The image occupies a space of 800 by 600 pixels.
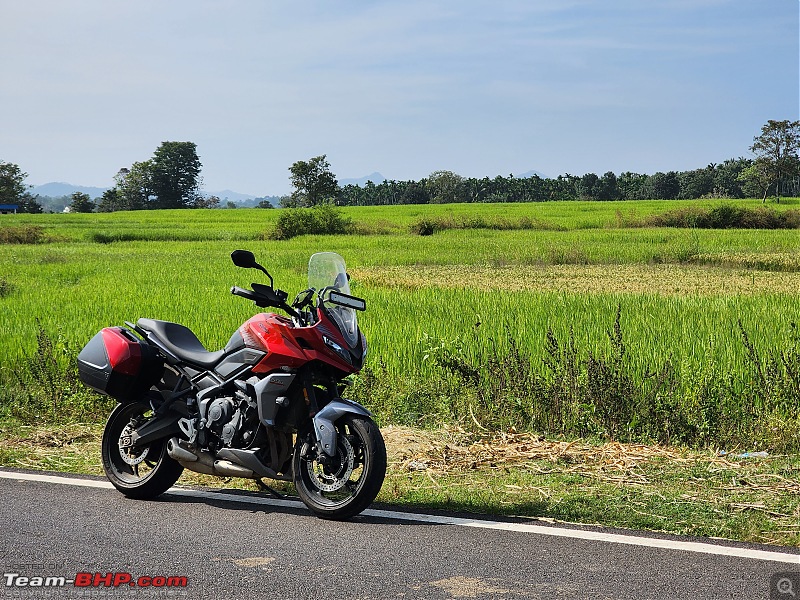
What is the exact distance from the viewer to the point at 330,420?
5051 millimetres

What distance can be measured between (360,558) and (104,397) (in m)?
4.61

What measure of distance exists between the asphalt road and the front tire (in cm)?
26

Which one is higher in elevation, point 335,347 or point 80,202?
point 80,202

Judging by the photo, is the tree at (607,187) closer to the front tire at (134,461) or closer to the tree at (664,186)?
the tree at (664,186)

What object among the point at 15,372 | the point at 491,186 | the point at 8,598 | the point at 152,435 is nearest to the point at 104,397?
the point at 15,372

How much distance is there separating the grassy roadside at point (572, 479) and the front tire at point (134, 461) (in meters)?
0.46

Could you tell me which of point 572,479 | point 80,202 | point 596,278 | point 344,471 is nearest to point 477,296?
point 596,278

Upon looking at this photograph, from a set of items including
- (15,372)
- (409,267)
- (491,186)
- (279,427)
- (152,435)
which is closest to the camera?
(279,427)

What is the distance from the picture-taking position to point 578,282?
67.1ft

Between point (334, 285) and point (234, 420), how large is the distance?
0.96m

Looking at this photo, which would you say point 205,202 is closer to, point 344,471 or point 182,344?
point 182,344

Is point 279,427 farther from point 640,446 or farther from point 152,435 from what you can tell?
point 640,446

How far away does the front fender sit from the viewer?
5012mm

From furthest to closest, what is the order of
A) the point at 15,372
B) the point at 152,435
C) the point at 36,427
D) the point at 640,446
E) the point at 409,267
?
the point at 409,267 → the point at 15,372 → the point at 36,427 → the point at 640,446 → the point at 152,435
